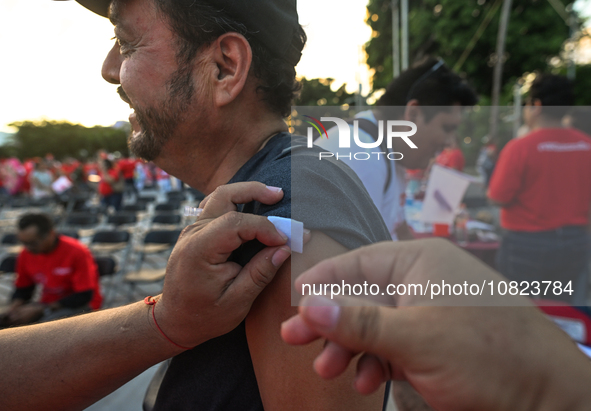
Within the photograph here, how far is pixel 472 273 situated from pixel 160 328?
64 centimetres

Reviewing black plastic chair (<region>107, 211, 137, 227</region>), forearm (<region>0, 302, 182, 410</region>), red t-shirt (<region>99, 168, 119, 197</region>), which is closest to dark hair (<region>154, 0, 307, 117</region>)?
forearm (<region>0, 302, 182, 410</region>)

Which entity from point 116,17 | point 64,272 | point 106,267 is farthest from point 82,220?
point 116,17

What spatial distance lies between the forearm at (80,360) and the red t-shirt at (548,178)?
2.98 m

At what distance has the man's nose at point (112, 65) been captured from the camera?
39.2 inches

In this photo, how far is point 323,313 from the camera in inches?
14.0

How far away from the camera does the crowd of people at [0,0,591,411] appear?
1.14 ft

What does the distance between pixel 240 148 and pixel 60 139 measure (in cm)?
4718

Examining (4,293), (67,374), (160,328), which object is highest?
(160,328)

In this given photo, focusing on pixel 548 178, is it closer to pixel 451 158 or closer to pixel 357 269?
pixel 357 269

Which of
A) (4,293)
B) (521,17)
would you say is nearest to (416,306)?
(4,293)

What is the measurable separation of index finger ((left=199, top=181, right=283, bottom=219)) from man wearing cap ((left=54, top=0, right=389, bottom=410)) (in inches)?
0.6

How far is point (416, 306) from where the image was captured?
352 mm

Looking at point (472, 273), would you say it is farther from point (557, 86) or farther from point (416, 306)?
point (557, 86)

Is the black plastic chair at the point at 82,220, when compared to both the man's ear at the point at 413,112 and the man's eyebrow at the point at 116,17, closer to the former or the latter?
the man's ear at the point at 413,112
